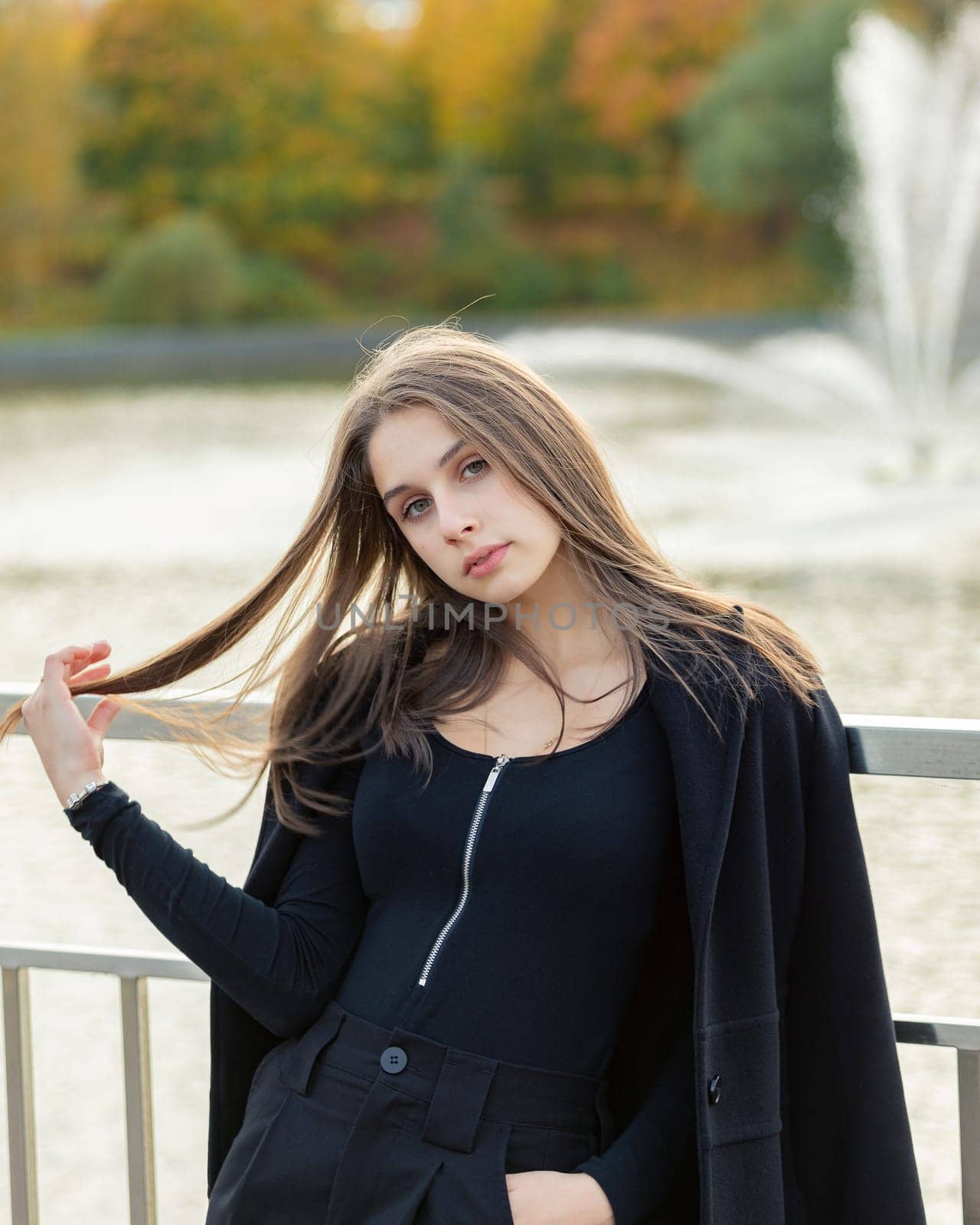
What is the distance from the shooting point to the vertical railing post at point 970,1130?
172cm

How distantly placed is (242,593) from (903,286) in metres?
12.6

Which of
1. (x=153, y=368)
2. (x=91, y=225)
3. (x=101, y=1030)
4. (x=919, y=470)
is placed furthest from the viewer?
(x=91, y=225)

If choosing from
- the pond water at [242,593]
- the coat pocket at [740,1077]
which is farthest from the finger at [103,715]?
the coat pocket at [740,1077]

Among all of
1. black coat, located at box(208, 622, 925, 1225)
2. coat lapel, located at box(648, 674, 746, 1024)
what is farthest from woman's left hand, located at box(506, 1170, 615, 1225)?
coat lapel, located at box(648, 674, 746, 1024)

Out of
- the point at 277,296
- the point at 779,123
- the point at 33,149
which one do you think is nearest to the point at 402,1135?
the point at 277,296

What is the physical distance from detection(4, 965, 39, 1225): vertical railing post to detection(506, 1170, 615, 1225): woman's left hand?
742 mm

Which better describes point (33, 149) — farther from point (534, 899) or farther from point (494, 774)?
point (534, 899)

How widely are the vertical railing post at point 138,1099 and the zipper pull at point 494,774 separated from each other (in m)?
0.55

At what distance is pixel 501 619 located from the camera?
191cm

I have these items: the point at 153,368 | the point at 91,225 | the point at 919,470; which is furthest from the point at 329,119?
the point at 919,470

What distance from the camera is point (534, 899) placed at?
166cm

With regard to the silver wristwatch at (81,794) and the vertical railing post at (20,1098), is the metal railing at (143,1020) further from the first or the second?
the silver wristwatch at (81,794)

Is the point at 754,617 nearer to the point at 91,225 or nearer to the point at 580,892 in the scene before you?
the point at 580,892

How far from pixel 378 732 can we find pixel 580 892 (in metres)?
0.37
